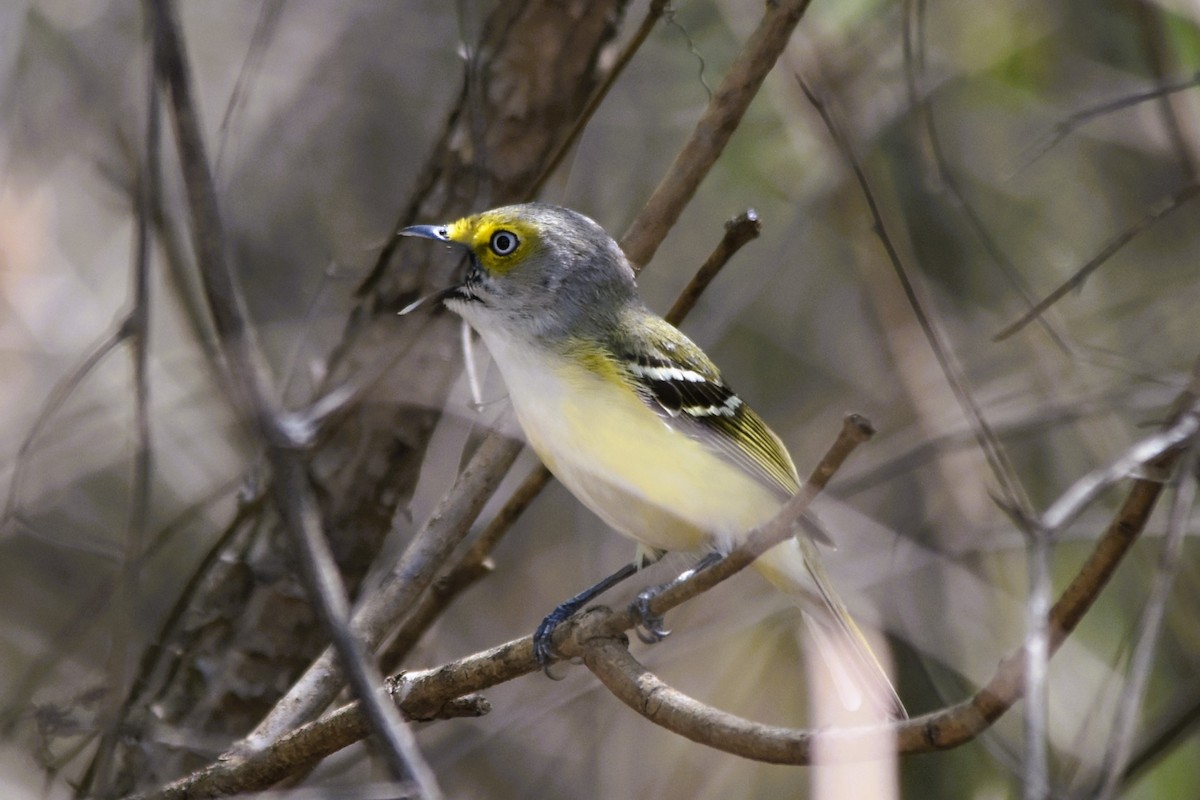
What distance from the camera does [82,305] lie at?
16.9 feet

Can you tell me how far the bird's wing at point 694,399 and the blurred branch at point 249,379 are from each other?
168 centimetres

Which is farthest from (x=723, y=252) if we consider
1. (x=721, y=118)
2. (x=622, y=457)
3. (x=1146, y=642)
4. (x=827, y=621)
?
(x=1146, y=642)

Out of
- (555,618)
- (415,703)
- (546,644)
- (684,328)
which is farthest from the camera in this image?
(684,328)

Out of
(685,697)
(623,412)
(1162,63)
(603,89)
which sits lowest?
(685,697)

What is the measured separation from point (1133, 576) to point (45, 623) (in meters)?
4.53

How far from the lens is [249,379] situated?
142 cm

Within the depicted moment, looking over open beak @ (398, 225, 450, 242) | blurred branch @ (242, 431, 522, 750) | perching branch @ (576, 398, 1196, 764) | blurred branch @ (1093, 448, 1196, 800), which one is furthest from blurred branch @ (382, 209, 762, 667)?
blurred branch @ (1093, 448, 1196, 800)

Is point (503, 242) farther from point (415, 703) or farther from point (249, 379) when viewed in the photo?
point (249, 379)

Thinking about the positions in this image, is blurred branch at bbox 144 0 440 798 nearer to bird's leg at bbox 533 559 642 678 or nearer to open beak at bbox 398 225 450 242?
bird's leg at bbox 533 559 642 678

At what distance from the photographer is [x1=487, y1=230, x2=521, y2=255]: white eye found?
3219 millimetres

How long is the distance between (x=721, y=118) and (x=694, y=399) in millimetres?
749

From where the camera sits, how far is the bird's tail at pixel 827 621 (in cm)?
298

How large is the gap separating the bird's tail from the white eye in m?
1.07

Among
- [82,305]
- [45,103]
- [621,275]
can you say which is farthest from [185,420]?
[621,275]
